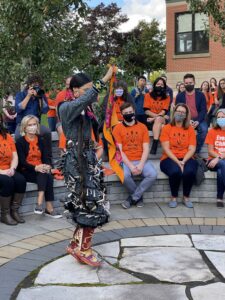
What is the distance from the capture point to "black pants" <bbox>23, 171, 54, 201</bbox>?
19.9 feet

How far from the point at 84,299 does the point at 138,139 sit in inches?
136

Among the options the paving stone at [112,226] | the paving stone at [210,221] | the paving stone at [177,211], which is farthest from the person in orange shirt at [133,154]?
the paving stone at [210,221]

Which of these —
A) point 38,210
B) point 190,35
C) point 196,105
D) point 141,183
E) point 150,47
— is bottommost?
point 38,210

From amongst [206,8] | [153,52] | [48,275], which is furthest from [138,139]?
[153,52]

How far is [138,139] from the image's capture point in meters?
6.83

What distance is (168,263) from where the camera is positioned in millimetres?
4500

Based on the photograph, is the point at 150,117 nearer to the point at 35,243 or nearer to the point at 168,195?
the point at 168,195

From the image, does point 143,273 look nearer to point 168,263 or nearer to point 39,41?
point 168,263

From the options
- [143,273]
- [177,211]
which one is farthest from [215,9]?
[143,273]

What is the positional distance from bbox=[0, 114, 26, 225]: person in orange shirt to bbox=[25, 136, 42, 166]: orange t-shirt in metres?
0.26

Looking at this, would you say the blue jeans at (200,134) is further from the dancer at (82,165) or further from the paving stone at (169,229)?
the dancer at (82,165)

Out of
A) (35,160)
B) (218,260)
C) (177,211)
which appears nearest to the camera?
(218,260)

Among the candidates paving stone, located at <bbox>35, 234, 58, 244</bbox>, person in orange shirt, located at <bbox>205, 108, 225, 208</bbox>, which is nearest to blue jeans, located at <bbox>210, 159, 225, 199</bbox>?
person in orange shirt, located at <bbox>205, 108, 225, 208</bbox>

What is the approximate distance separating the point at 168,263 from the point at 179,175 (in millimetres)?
2311
